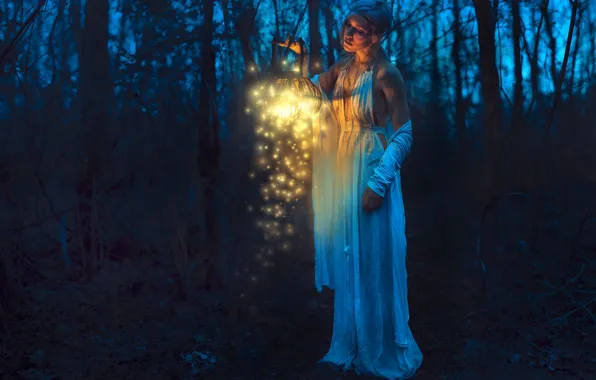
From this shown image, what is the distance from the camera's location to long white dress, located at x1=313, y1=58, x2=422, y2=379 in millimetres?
2965

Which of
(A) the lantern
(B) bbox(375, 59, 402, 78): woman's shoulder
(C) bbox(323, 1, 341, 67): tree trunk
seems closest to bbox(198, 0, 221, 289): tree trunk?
(C) bbox(323, 1, 341, 67): tree trunk

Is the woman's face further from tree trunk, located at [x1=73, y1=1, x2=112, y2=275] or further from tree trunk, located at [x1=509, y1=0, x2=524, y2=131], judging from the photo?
tree trunk, located at [x1=73, y1=1, x2=112, y2=275]

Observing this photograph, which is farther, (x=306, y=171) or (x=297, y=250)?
(x=297, y=250)

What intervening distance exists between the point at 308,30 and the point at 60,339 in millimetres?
3086

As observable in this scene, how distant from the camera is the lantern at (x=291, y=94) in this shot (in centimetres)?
300

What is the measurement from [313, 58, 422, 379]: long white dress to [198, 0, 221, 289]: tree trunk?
5.22ft

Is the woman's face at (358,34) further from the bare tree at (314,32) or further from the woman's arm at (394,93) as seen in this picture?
the bare tree at (314,32)

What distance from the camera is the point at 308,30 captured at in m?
4.40

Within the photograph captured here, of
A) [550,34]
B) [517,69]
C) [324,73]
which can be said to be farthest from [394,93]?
[550,34]

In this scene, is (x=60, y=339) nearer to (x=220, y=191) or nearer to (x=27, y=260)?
(x=27, y=260)

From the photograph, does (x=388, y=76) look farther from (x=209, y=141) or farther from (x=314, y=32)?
(x=209, y=141)

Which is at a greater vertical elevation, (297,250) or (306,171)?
(306,171)

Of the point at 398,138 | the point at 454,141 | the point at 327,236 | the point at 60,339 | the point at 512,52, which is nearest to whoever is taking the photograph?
the point at 398,138

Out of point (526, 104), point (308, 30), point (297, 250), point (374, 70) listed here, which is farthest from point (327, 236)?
point (526, 104)
